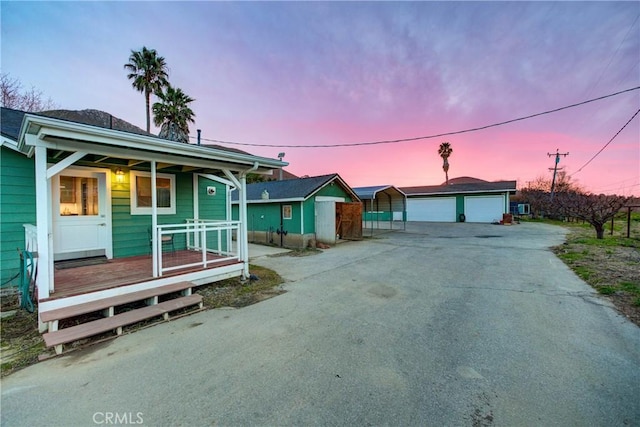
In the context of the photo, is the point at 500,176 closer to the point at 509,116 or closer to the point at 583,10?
the point at 509,116

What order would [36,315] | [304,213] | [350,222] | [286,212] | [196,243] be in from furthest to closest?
1. [350,222]
2. [286,212]
3. [304,213]
4. [196,243]
5. [36,315]

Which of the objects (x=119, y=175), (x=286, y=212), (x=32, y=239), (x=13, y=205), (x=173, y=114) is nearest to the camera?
(x=32, y=239)

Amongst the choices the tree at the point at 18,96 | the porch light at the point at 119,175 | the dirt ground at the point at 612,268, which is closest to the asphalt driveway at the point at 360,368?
the dirt ground at the point at 612,268

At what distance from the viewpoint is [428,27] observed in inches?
435

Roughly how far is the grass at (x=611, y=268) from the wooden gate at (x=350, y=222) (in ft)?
26.5

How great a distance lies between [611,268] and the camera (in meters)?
6.98

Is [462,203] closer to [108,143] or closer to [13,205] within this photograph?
[108,143]

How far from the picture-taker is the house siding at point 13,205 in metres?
5.09

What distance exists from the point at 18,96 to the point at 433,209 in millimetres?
31271

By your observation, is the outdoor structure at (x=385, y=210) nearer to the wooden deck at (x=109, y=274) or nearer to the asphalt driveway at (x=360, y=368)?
the asphalt driveway at (x=360, y=368)

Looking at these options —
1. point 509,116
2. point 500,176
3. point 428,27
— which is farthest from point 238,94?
point 500,176

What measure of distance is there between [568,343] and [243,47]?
13.5 meters

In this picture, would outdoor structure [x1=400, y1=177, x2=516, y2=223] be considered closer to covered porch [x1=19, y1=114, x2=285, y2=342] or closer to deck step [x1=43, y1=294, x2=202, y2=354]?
covered porch [x1=19, y1=114, x2=285, y2=342]

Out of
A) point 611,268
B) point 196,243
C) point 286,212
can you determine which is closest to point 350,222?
point 286,212
